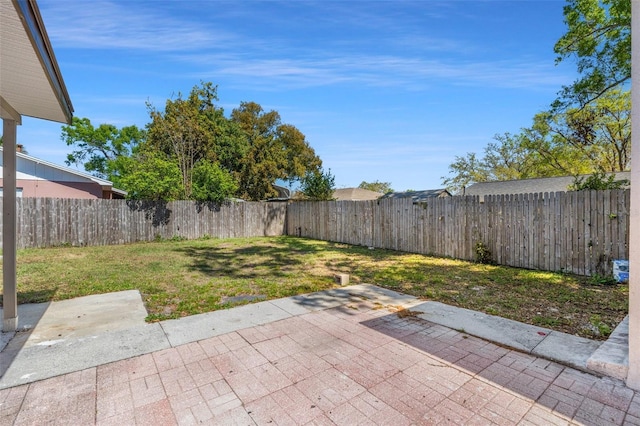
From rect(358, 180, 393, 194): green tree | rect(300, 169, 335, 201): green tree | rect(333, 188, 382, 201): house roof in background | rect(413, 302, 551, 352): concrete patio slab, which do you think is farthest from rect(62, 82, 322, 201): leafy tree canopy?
rect(358, 180, 393, 194): green tree

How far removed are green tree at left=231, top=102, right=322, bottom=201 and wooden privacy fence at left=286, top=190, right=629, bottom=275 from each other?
43.0 feet

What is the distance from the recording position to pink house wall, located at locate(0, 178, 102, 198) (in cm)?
1288

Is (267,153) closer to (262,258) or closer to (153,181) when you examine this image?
(153,181)

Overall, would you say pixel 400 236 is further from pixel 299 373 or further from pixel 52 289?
pixel 52 289

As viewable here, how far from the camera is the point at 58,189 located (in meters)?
13.7

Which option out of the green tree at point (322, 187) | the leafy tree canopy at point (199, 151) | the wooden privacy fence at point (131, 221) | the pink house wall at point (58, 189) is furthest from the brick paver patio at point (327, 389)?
the pink house wall at point (58, 189)

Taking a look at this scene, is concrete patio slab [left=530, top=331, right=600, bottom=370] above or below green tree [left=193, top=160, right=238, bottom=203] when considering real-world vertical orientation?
below

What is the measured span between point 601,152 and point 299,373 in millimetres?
25527

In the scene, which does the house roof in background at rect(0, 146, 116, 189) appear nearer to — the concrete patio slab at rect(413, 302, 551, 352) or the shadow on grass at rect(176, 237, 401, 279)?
the shadow on grass at rect(176, 237, 401, 279)

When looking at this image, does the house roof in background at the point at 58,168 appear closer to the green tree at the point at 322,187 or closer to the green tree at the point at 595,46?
the green tree at the point at 322,187

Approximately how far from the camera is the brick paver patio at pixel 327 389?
195 cm

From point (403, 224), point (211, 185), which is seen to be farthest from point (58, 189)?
point (403, 224)

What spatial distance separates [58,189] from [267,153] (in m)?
12.8

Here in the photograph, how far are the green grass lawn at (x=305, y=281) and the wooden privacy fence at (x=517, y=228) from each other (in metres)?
0.48
